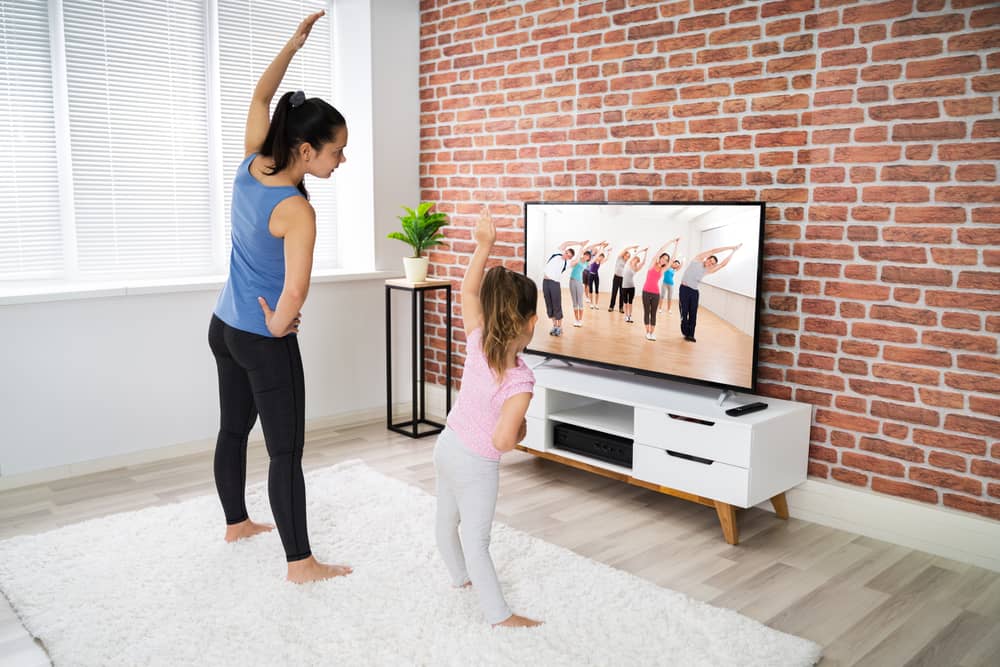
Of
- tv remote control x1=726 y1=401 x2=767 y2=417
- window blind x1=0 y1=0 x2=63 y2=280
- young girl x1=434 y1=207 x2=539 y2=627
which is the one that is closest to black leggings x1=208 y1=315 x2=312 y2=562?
young girl x1=434 y1=207 x2=539 y2=627

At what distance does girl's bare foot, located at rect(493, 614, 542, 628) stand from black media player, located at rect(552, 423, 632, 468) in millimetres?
1111

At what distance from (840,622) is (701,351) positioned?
1.13 meters

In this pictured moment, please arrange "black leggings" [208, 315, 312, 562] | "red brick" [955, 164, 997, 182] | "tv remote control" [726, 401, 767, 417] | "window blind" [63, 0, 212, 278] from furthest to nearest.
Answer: "window blind" [63, 0, 212, 278], "tv remote control" [726, 401, 767, 417], "red brick" [955, 164, 997, 182], "black leggings" [208, 315, 312, 562]

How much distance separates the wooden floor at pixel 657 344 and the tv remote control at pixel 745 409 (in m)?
0.08

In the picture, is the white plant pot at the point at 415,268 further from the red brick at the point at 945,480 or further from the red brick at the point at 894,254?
the red brick at the point at 945,480

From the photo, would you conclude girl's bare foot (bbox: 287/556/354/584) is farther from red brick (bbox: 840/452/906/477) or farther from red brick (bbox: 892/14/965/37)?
red brick (bbox: 892/14/965/37)

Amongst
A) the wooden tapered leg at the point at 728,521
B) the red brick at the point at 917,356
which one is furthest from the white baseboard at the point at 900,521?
the red brick at the point at 917,356

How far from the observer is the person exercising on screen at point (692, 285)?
10.2 feet

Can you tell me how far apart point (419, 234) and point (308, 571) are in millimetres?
2144

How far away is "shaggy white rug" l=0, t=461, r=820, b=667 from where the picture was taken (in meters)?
2.12

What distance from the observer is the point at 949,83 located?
2656mm

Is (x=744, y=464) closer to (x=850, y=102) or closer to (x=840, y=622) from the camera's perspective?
(x=840, y=622)

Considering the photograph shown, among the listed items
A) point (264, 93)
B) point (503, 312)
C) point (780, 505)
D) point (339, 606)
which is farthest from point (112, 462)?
point (780, 505)

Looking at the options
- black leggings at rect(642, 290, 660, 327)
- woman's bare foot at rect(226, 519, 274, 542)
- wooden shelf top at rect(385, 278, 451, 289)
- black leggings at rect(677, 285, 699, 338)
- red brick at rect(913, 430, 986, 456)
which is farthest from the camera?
wooden shelf top at rect(385, 278, 451, 289)
